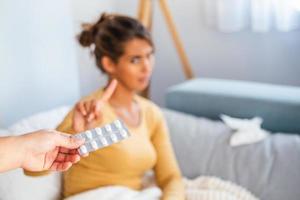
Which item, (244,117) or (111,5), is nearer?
(244,117)

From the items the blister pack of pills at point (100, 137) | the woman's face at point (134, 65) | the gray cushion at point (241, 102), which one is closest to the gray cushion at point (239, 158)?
the gray cushion at point (241, 102)

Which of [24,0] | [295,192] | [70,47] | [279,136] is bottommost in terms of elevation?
[295,192]

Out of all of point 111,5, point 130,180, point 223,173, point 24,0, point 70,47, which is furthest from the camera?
point 111,5

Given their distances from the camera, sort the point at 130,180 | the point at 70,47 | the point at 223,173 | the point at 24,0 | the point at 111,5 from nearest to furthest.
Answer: the point at 130,180
the point at 223,173
the point at 24,0
the point at 70,47
the point at 111,5

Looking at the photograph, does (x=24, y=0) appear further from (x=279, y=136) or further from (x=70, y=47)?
(x=279, y=136)

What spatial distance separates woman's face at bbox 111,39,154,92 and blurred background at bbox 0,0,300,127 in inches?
18.4

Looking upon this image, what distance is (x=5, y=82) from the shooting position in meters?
1.59

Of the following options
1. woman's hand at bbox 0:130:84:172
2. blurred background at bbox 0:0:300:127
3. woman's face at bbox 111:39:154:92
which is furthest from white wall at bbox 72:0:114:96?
woman's hand at bbox 0:130:84:172

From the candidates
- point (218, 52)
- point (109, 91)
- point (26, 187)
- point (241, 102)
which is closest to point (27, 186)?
point (26, 187)

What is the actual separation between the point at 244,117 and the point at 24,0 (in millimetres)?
871

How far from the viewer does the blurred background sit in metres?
1.64

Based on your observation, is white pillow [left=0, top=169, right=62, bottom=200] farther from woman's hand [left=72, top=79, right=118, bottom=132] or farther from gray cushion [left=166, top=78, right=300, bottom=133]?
gray cushion [left=166, top=78, right=300, bottom=133]

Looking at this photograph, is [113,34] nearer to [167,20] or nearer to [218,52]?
[167,20]

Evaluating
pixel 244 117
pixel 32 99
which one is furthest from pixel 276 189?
pixel 32 99
